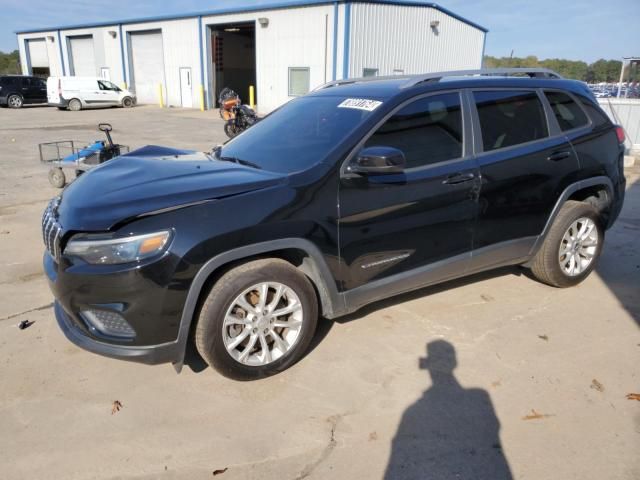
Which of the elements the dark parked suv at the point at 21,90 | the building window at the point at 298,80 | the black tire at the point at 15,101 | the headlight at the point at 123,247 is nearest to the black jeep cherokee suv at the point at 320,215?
the headlight at the point at 123,247

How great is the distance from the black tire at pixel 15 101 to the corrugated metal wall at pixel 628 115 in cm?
2701

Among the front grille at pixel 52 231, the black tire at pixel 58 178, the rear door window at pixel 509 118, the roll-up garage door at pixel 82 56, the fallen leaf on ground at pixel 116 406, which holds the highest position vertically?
the roll-up garage door at pixel 82 56

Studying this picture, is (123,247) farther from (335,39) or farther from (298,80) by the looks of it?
(298,80)

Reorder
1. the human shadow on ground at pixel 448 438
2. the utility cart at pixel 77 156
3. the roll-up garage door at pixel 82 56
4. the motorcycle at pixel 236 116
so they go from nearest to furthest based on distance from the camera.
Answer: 1. the human shadow on ground at pixel 448 438
2. the utility cart at pixel 77 156
3. the motorcycle at pixel 236 116
4. the roll-up garage door at pixel 82 56

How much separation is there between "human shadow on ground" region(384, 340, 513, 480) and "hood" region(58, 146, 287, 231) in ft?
5.24

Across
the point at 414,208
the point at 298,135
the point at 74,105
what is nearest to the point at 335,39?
the point at 74,105

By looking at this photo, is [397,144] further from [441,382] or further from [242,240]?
[441,382]

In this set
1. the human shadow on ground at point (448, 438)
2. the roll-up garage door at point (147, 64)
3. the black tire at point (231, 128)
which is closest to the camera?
the human shadow on ground at point (448, 438)

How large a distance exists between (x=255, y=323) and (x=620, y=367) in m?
2.46

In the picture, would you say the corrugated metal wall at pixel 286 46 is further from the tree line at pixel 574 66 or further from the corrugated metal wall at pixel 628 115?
the tree line at pixel 574 66

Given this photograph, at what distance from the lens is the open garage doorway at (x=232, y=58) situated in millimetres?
27734

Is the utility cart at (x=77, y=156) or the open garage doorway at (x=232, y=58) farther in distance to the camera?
the open garage doorway at (x=232, y=58)

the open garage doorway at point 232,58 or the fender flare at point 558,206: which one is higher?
the open garage doorway at point 232,58

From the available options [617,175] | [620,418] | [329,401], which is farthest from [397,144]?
[617,175]
